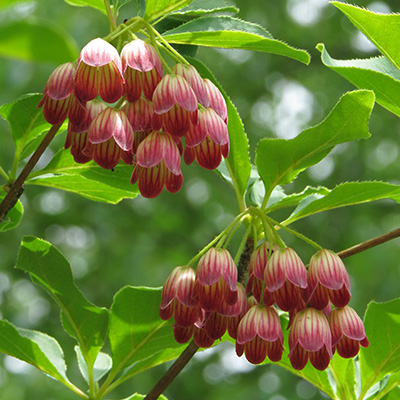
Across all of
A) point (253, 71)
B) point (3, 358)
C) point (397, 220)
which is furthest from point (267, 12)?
point (3, 358)

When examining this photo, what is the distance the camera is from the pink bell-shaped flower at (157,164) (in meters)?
1.37

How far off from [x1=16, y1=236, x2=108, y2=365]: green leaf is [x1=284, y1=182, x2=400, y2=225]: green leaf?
0.64 m

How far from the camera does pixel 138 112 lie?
1.40 meters

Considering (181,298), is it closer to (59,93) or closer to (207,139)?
(207,139)

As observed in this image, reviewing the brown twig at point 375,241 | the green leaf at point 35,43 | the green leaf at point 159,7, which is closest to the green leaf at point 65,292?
the green leaf at point 159,7

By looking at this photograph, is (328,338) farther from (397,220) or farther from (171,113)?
(397,220)

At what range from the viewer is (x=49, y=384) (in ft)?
30.9

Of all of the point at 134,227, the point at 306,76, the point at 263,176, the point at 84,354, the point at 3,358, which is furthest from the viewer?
the point at 306,76

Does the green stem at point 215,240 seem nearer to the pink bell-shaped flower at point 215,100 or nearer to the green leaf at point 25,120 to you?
the pink bell-shaped flower at point 215,100

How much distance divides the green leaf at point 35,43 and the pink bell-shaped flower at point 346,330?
1.19m

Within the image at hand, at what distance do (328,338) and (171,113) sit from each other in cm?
60

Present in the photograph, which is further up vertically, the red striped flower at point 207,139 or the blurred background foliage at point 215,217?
the blurred background foliage at point 215,217

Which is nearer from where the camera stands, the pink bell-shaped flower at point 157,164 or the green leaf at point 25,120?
the pink bell-shaped flower at point 157,164

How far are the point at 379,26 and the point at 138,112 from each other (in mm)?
571
